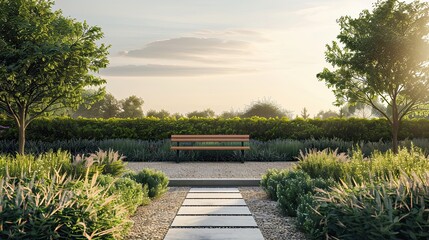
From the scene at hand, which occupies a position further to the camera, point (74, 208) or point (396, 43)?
point (396, 43)

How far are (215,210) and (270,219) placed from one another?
2.65 feet

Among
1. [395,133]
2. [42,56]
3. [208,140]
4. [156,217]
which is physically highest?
[42,56]

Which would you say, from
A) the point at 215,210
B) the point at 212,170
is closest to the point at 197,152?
the point at 212,170

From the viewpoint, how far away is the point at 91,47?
12719 mm

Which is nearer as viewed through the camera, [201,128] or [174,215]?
[174,215]

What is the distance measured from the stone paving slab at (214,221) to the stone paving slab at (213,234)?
20 cm

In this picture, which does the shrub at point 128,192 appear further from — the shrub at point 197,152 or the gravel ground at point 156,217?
the shrub at point 197,152

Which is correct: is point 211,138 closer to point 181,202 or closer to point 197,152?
point 197,152

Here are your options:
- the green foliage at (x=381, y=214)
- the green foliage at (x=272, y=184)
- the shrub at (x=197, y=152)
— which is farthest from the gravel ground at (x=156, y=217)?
the shrub at (x=197, y=152)

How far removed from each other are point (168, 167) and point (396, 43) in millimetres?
8540

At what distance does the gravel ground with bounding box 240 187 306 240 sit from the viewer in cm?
490

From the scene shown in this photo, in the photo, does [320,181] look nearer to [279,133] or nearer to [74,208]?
[74,208]

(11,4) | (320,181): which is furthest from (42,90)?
(320,181)

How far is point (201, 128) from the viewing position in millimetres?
15391
